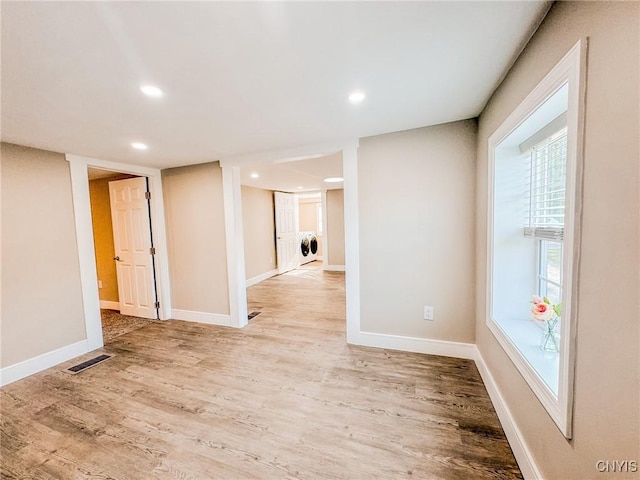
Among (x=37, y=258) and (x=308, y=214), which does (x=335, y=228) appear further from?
(x=37, y=258)

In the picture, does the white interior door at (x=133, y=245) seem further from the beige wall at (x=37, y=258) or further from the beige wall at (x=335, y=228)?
the beige wall at (x=335, y=228)

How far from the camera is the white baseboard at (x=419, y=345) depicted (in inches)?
98.6

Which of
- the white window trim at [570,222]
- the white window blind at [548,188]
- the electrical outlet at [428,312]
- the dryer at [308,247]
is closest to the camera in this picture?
the white window trim at [570,222]

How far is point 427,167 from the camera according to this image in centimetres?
249

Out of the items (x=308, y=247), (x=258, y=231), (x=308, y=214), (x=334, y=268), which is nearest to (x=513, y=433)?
(x=258, y=231)

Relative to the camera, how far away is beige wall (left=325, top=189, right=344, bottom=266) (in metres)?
7.04

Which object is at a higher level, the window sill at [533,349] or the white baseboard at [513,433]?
the window sill at [533,349]

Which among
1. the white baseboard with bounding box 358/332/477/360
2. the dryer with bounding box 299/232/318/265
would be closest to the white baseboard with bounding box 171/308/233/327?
the white baseboard with bounding box 358/332/477/360

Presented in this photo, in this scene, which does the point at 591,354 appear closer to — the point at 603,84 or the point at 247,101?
the point at 603,84

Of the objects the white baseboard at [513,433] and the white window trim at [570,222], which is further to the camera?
the white baseboard at [513,433]

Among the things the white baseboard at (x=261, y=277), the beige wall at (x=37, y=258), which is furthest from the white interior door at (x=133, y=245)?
the white baseboard at (x=261, y=277)

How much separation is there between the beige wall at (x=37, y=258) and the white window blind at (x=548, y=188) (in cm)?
430

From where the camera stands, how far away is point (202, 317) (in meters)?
3.74

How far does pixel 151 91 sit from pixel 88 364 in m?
2.80
